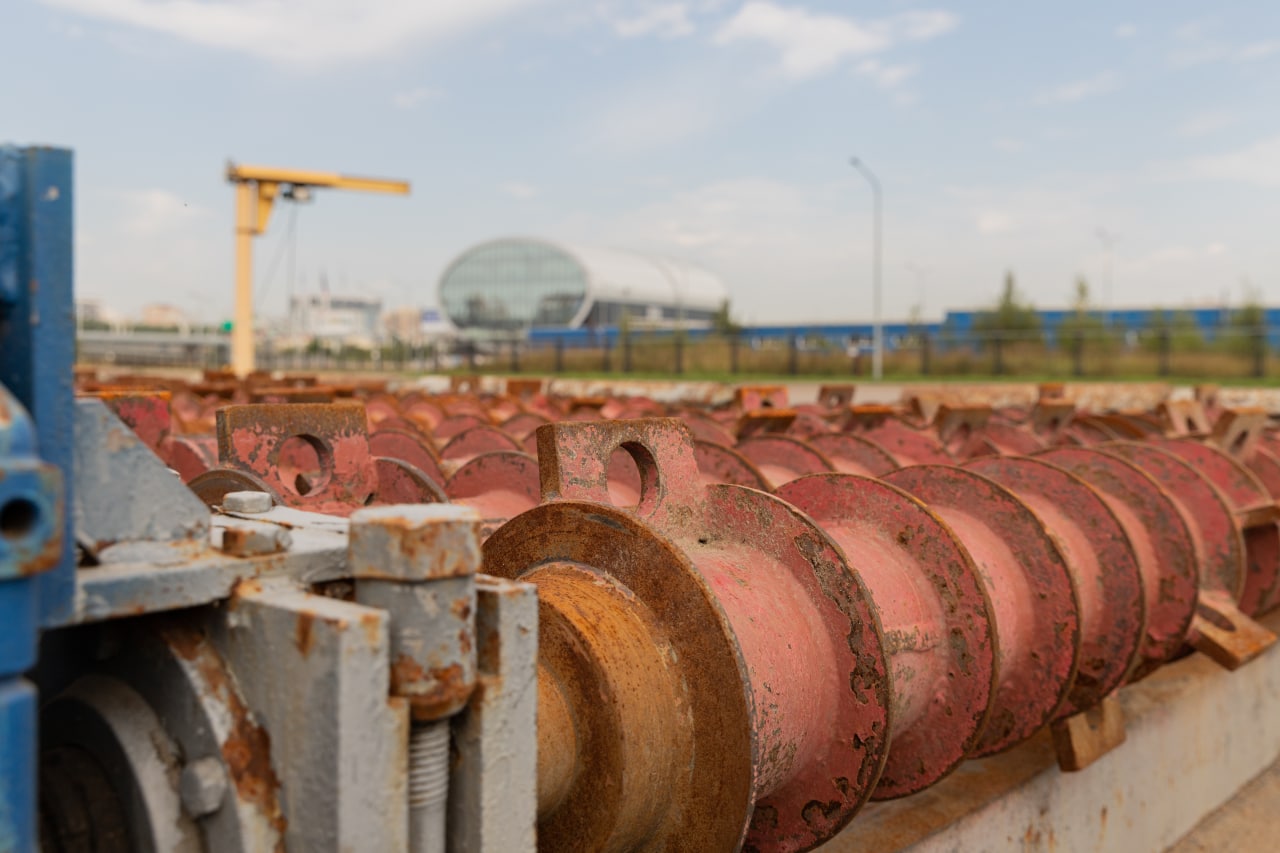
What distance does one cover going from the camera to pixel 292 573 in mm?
1268

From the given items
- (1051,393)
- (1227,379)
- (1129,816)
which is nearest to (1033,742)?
(1129,816)

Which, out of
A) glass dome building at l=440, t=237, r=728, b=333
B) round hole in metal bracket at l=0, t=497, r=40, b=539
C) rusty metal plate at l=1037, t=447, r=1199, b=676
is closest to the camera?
round hole in metal bracket at l=0, t=497, r=40, b=539

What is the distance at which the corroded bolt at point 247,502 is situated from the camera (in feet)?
5.05

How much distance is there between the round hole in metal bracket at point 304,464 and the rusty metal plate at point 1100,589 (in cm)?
211

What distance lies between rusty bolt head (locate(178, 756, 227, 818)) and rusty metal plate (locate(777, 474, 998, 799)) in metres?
1.68

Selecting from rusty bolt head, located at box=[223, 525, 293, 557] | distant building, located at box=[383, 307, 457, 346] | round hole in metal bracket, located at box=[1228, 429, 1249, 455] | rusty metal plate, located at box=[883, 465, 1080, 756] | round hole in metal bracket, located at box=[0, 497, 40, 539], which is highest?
distant building, located at box=[383, 307, 457, 346]

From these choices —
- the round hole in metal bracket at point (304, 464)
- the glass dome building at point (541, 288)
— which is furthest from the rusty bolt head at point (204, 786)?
the glass dome building at point (541, 288)

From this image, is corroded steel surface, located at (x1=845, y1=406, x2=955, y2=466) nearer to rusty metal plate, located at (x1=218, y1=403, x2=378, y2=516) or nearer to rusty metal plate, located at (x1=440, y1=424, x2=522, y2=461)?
rusty metal plate, located at (x1=440, y1=424, x2=522, y2=461)

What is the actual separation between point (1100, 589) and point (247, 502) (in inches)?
111

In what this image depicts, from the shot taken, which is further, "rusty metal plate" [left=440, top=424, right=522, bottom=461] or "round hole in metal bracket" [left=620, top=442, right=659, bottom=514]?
"rusty metal plate" [left=440, top=424, right=522, bottom=461]

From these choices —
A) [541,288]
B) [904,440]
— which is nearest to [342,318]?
[541,288]

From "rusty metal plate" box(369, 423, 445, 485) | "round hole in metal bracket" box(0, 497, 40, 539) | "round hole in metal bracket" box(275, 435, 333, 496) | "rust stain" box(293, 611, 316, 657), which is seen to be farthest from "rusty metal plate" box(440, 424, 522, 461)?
"round hole in metal bracket" box(0, 497, 40, 539)

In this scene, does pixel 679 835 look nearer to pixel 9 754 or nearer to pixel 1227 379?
pixel 9 754

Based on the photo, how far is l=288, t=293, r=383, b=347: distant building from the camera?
4129 inches
